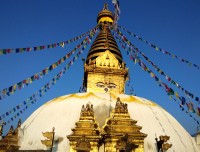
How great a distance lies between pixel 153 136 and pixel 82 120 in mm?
3322

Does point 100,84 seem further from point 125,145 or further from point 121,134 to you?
point 125,145

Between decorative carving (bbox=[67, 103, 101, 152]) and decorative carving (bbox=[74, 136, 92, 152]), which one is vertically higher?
decorative carving (bbox=[67, 103, 101, 152])

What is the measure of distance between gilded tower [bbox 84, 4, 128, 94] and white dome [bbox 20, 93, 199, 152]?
5086 mm

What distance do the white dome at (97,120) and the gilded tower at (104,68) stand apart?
509 cm

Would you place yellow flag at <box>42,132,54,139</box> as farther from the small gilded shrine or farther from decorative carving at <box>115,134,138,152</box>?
decorative carving at <box>115,134,138,152</box>

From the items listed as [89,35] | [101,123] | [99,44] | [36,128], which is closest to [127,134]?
[101,123]

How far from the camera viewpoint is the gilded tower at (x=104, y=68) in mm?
17469

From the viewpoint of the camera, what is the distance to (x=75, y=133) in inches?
353

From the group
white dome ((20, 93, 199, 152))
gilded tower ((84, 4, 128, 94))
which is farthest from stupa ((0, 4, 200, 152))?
gilded tower ((84, 4, 128, 94))

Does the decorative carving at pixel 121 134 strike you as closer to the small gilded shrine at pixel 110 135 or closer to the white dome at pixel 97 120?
the small gilded shrine at pixel 110 135

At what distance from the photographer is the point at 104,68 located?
59.0 feet

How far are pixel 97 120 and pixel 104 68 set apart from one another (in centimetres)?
832

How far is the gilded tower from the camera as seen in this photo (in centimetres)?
1747

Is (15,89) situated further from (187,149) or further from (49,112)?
(187,149)
